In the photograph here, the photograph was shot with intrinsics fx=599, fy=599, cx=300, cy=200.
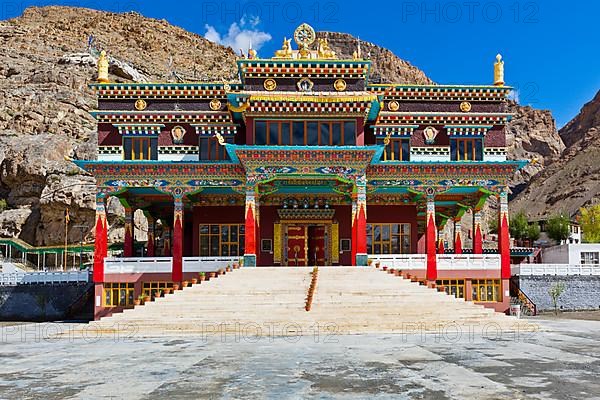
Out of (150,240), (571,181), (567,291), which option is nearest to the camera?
(567,291)

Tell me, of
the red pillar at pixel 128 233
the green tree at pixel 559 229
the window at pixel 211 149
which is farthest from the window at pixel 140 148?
the green tree at pixel 559 229

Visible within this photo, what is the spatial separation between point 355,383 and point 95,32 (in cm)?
15033

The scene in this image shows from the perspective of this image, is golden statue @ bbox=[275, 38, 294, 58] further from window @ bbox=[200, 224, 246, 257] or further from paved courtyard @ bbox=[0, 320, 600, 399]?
paved courtyard @ bbox=[0, 320, 600, 399]

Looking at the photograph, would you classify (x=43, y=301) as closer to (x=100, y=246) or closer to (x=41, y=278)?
(x=41, y=278)

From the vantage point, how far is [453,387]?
37.9ft

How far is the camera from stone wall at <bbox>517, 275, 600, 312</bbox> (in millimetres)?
38719

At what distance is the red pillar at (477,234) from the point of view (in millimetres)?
40312

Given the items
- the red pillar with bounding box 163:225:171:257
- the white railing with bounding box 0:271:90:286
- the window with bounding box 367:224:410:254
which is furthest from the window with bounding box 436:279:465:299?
the white railing with bounding box 0:271:90:286

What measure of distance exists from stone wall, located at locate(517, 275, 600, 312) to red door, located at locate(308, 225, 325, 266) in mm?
12832

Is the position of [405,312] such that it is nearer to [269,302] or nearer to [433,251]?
[269,302]

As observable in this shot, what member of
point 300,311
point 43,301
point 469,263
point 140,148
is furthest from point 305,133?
point 43,301

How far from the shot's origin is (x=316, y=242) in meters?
39.8

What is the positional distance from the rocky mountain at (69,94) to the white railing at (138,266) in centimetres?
900

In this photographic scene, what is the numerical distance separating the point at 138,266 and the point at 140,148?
7697 millimetres
